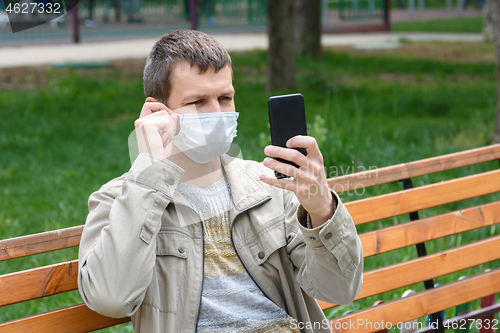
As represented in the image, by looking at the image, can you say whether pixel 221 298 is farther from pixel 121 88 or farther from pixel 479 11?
pixel 479 11

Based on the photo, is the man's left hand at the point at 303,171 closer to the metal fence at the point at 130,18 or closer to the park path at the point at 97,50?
the park path at the point at 97,50

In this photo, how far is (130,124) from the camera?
6.64 meters

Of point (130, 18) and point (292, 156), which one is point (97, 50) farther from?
point (292, 156)

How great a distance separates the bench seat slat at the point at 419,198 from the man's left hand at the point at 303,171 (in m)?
0.73

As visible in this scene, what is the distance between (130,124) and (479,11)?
30469mm

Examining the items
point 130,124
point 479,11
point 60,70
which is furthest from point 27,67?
point 479,11

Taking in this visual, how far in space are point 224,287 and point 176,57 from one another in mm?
741

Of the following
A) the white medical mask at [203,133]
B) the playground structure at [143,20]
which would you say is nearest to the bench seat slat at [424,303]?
the white medical mask at [203,133]

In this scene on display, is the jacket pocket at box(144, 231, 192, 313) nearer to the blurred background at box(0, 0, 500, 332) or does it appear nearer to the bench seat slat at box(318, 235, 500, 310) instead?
the bench seat slat at box(318, 235, 500, 310)

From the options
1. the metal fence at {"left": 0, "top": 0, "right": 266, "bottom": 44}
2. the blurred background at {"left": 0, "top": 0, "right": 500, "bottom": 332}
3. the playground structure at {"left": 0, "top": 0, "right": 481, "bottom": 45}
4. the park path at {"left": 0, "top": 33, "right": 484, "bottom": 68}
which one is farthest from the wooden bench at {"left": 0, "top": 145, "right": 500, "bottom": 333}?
the metal fence at {"left": 0, "top": 0, "right": 266, "bottom": 44}

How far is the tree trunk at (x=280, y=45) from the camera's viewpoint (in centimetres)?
821

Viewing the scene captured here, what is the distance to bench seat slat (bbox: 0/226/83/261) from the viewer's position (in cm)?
165

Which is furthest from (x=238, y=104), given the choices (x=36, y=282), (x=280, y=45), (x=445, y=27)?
(x=445, y=27)

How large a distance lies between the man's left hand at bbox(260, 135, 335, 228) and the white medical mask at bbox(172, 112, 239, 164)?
358mm
